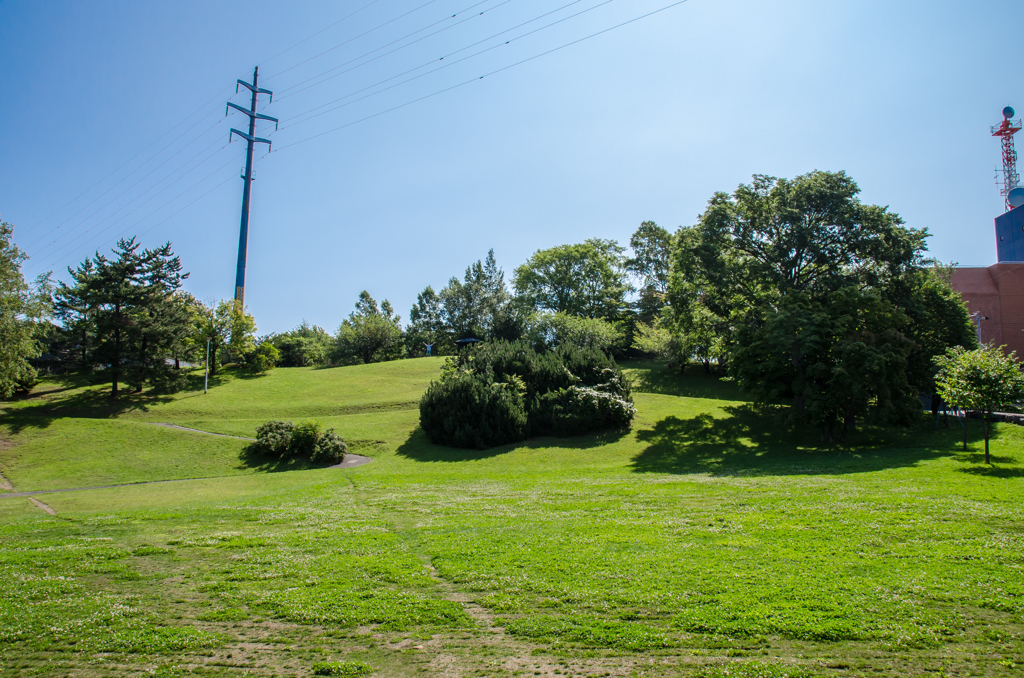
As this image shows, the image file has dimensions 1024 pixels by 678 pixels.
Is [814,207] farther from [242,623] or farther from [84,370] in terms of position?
[84,370]

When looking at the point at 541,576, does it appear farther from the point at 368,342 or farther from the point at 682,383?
the point at 368,342

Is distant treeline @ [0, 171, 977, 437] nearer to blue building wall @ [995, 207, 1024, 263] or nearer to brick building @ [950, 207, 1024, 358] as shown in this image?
brick building @ [950, 207, 1024, 358]

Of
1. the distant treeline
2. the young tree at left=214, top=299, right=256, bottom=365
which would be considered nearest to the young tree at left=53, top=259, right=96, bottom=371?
the distant treeline

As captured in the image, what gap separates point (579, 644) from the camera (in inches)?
211

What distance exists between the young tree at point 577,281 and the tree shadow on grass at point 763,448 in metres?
30.5

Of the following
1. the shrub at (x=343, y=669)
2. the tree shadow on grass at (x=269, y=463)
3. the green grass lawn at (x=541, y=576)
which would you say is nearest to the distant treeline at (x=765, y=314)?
the green grass lawn at (x=541, y=576)

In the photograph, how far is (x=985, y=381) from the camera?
16.4 metres

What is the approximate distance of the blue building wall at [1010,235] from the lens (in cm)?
4888

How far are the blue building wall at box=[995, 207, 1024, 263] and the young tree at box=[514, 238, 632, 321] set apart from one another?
35.4 meters

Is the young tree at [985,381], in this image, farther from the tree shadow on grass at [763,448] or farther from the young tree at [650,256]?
the young tree at [650,256]

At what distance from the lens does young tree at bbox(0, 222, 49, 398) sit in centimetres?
2983

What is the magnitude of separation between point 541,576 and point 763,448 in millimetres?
20166

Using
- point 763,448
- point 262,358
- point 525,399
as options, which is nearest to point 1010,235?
point 763,448

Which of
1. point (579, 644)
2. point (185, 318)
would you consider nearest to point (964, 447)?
point (579, 644)
